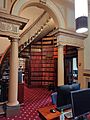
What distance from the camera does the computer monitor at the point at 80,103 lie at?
172cm

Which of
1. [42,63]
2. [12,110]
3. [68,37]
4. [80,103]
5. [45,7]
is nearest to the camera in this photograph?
[80,103]

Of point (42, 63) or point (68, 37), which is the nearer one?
point (68, 37)

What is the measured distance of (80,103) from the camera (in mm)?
1795

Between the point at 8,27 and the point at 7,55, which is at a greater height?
the point at 8,27

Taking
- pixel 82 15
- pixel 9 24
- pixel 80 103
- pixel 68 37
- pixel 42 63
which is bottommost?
pixel 80 103

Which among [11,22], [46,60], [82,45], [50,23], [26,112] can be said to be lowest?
[26,112]

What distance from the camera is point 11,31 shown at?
12.7 ft

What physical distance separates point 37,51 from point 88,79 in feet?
15.2

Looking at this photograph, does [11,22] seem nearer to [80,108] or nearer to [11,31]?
[11,31]

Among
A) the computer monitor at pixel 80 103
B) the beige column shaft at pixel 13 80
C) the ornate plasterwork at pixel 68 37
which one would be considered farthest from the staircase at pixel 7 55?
the computer monitor at pixel 80 103

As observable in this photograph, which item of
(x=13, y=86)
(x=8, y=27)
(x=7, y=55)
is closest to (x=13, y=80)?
(x=13, y=86)

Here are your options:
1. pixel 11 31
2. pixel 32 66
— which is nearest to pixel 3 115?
pixel 11 31

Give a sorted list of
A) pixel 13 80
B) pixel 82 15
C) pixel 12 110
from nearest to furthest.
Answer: pixel 82 15 < pixel 12 110 < pixel 13 80

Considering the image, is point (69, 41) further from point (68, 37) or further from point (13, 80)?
point (13, 80)
